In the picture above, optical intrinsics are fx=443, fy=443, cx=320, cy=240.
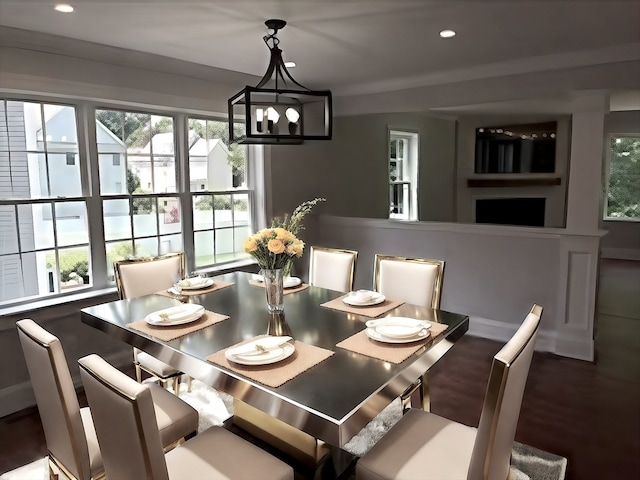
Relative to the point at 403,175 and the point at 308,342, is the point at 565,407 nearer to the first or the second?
the point at 308,342

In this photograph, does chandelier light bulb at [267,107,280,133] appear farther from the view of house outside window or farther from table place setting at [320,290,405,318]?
the view of house outside window

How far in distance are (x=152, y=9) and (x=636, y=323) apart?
527 centimetres

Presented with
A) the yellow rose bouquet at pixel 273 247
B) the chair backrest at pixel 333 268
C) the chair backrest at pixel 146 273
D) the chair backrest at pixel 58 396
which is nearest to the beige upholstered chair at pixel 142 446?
the chair backrest at pixel 58 396

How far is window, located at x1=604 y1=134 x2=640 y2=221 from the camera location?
7785 mm

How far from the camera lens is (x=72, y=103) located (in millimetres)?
3271

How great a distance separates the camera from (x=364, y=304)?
2455 mm

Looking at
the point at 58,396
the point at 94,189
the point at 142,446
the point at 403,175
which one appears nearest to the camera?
the point at 142,446

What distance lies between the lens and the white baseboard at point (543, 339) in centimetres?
372

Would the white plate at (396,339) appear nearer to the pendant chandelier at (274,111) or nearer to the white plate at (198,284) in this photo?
Result: the pendant chandelier at (274,111)

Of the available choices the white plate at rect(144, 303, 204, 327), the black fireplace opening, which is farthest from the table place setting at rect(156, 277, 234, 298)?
the black fireplace opening

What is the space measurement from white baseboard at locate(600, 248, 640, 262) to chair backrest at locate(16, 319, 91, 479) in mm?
8880

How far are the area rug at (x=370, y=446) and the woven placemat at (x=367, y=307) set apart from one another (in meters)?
0.74

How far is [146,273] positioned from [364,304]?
1.55m

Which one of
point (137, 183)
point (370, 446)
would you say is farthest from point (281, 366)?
point (137, 183)
